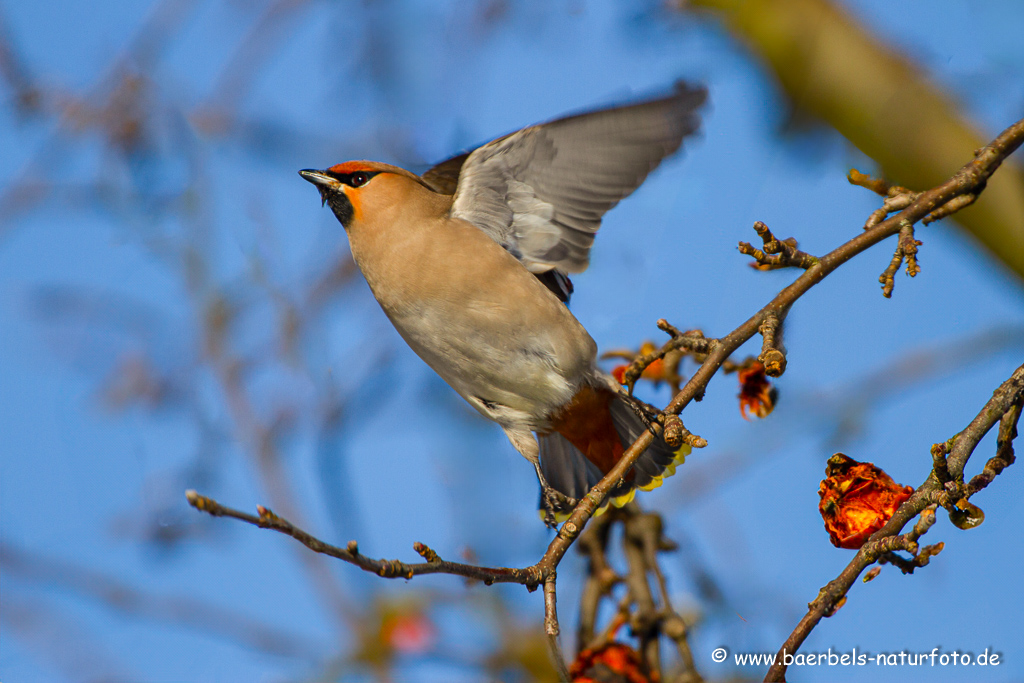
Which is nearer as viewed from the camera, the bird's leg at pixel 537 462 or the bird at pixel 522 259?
the bird at pixel 522 259

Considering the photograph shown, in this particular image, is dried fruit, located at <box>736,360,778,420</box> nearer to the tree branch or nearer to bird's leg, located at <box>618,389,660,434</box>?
bird's leg, located at <box>618,389,660,434</box>

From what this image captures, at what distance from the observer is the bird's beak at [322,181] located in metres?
3.45

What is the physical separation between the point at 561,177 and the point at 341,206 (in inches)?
32.4

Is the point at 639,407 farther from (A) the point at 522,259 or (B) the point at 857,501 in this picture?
(B) the point at 857,501

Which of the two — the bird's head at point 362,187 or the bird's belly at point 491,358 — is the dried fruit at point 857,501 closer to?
the bird's belly at point 491,358

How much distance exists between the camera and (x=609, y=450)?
11.0 feet

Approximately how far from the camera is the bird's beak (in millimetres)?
3451

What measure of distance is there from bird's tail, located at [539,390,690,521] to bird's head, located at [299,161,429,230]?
1.00 meters

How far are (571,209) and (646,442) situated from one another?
1290 mm

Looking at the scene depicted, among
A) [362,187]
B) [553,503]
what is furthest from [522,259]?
[553,503]

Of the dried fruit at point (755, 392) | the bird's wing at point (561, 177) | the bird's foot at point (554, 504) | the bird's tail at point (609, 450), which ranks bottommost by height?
the bird's foot at point (554, 504)

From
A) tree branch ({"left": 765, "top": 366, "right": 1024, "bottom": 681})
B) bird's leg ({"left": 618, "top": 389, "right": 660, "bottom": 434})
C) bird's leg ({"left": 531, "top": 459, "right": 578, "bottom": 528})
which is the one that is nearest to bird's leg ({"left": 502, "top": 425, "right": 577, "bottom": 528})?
bird's leg ({"left": 531, "top": 459, "right": 578, "bottom": 528})

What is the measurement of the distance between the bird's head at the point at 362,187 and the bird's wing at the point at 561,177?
8.3 inches

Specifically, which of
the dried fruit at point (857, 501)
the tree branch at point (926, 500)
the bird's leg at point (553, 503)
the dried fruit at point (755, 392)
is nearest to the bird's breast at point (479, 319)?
the bird's leg at point (553, 503)
